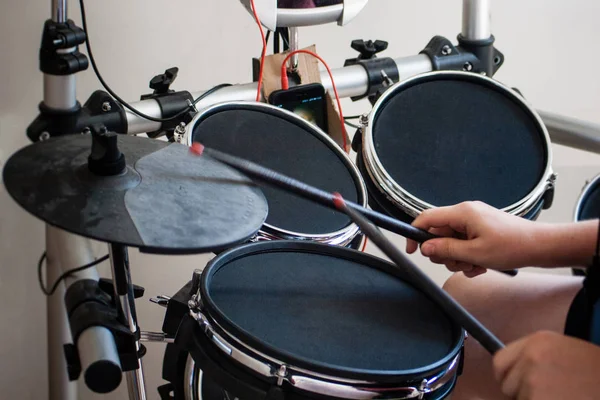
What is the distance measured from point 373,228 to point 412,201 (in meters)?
0.33

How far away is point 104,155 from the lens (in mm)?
804

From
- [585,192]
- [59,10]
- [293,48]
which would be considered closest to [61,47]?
[59,10]

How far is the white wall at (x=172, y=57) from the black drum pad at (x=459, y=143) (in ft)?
1.95

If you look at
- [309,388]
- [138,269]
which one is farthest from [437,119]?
[138,269]

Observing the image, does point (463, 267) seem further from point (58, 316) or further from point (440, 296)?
point (58, 316)

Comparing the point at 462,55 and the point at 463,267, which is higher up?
the point at 462,55

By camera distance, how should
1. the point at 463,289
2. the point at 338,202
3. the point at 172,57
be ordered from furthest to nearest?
the point at 172,57 → the point at 463,289 → the point at 338,202

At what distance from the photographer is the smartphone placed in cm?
134

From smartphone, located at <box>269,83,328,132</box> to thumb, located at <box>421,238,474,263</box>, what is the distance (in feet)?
1.60

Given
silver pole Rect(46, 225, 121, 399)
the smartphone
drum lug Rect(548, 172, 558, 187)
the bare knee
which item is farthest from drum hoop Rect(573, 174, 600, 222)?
silver pole Rect(46, 225, 121, 399)

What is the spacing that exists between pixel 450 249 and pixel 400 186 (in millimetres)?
237

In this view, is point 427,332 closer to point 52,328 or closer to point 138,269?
point 52,328

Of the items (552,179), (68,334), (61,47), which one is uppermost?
(61,47)

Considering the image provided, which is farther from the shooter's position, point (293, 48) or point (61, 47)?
point (293, 48)
